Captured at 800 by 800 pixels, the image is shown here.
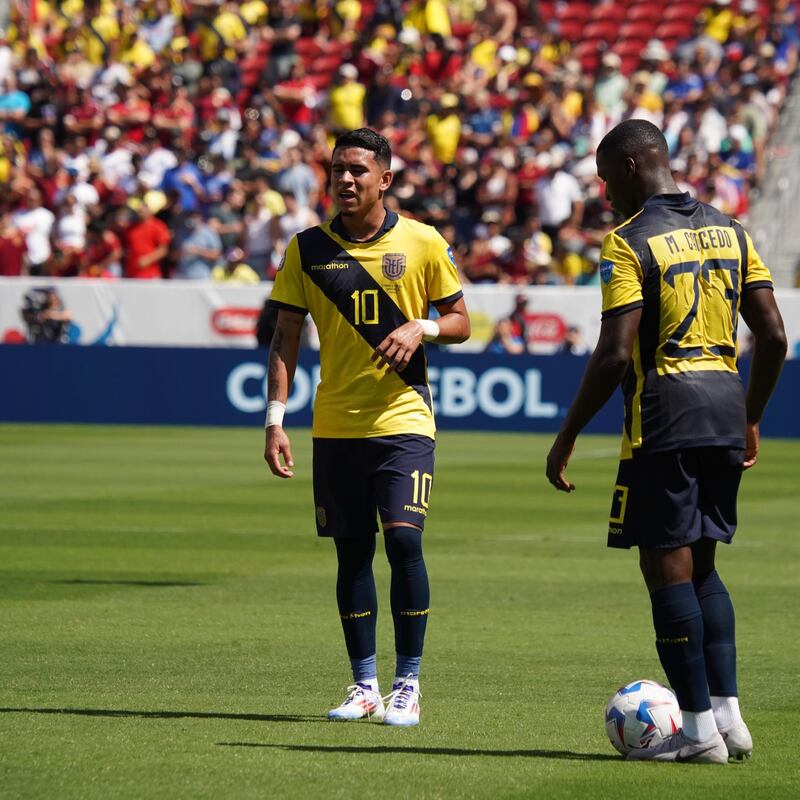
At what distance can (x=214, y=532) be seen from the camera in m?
13.7

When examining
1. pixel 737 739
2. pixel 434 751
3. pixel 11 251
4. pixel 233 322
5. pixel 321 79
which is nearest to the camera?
pixel 737 739

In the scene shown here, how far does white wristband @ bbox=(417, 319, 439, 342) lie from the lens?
6.99 meters

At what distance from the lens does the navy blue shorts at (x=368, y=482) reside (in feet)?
22.9

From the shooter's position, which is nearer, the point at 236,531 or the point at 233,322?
the point at 236,531

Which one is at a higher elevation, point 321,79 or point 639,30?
point 639,30

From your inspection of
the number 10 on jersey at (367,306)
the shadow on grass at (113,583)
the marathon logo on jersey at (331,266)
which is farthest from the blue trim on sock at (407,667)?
the shadow on grass at (113,583)

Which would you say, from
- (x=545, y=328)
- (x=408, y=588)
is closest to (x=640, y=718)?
(x=408, y=588)

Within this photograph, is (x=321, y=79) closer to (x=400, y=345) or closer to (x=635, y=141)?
(x=400, y=345)

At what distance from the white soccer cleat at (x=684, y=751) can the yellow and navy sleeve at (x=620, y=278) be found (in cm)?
150

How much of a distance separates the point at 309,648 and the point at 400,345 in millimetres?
2357

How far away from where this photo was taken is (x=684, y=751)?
6.07 meters

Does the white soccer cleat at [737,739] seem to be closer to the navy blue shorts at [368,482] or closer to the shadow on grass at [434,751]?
the shadow on grass at [434,751]

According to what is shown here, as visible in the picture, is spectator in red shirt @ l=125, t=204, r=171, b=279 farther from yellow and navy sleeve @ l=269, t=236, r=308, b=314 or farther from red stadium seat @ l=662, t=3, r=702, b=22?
yellow and navy sleeve @ l=269, t=236, r=308, b=314

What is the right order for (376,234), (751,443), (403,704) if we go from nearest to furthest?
1. (751,443)
2. (403,704)
3. (376,234)
